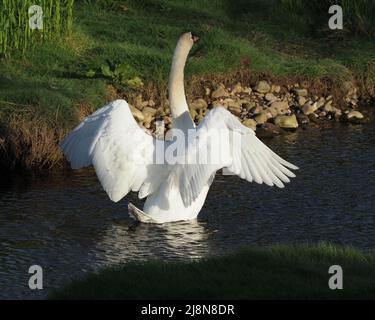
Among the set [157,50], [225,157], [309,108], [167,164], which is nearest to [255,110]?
[309,108]

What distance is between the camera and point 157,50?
17.0m

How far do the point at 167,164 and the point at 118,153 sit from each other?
0.53 metres

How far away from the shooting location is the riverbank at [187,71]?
45.6 feet

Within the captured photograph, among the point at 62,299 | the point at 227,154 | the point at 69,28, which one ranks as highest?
the point at 69,28

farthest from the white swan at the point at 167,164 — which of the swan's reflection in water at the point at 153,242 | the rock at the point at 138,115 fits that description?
the rock at the point at 138,115

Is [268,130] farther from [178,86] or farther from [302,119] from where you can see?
[178,86]

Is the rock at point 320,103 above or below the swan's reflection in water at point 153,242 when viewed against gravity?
above

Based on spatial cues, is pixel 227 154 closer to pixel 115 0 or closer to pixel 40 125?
pixel 40 125

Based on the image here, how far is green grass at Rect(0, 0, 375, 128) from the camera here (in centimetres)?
1484

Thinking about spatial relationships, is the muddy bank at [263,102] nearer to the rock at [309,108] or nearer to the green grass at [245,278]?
the rock at [309,108]

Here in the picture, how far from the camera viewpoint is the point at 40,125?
523 inches

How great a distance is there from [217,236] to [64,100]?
445cm

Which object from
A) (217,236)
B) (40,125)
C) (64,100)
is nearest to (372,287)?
(217,236)

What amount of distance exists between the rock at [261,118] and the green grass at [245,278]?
6.79 metres
